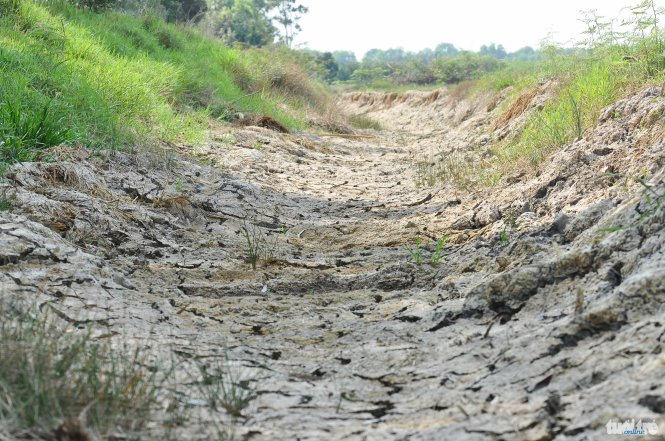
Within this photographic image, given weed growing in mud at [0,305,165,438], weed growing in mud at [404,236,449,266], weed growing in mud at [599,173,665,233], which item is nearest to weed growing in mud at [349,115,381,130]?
weed growing in mud at [404,236,449,266]

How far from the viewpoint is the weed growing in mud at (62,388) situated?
160 cm

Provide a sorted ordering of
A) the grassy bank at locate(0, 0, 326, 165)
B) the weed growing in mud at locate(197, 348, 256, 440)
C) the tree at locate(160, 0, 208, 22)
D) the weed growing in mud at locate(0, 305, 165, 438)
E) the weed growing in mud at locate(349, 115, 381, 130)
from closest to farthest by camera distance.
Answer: the weed growing in mud at locate(0, 305, 165, 438) < the weed growing in mud at locate(197, 348, 256, 440) < the grassy bank at locate(0, 0, 326, 165) < the weed growing in mud at locate(349, 115, 381, 130) < the tree at locate(160, 0, 208, 22)

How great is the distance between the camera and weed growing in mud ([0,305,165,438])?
1600mm

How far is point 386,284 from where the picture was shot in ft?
11.0

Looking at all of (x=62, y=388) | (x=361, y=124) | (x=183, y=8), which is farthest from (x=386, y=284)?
(x=183, y=8)

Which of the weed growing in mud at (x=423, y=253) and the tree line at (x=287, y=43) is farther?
the tree line at (x=287, y=43)

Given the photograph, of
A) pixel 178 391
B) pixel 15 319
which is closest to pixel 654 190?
pixel 178 391

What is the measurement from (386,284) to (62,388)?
1932mm

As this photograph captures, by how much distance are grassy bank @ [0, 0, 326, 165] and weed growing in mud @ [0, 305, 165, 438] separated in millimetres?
2464

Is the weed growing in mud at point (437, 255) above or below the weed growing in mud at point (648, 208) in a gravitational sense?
below

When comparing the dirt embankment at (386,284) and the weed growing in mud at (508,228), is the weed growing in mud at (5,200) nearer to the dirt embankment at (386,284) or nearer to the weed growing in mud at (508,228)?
the dirt embankment at (386,284)

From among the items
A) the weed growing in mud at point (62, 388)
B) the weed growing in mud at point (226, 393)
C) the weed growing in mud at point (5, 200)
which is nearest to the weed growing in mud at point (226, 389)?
the weed growing in mud at point (226, 393)

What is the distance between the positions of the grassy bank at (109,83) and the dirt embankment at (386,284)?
1.13ft

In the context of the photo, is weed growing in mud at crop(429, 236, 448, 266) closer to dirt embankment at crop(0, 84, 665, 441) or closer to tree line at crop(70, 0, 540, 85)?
dirt embankment at crop(0, 84, 665, 441)
